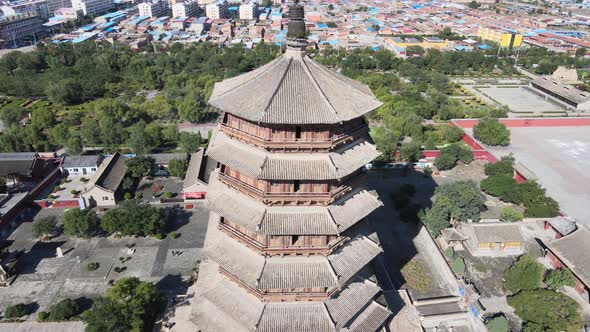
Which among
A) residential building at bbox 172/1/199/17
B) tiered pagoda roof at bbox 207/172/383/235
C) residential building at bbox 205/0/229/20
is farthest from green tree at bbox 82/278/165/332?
residential building at bbox 172/1/199/17

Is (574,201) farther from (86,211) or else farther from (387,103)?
(86,211)

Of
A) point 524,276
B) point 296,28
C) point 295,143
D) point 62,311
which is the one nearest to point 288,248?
point 295,143

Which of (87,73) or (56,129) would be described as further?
(87,73)

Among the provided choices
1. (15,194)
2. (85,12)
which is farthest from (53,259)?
(85,12)

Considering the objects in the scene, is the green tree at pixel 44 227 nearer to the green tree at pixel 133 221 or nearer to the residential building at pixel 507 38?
the green tree at pixel 133 221

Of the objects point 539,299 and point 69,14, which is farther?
point 69,14

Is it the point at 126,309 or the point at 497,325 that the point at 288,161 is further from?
the point at 497,325
